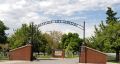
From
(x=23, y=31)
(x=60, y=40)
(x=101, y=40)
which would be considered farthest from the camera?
(x=60, y=40)

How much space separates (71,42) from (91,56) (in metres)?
53.9

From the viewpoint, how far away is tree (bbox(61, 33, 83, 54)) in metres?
102

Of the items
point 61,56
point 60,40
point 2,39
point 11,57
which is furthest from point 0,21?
point 60,40

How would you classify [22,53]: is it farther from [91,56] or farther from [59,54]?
[59,54]

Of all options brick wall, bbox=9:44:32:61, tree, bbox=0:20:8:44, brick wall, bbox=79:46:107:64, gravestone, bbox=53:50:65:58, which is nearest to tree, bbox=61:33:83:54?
gravestone, bbox=53:50:65:58

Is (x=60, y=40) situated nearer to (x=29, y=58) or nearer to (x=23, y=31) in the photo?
(x=23, y=31)

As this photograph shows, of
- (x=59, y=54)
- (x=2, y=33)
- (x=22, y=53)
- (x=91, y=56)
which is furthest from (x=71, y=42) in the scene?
(x=91, y=56)

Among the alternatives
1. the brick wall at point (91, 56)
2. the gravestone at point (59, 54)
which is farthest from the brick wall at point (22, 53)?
the gravestone at point (59, 54)

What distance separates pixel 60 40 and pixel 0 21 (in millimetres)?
46057

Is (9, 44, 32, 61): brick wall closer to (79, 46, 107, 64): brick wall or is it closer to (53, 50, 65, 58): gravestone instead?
(79, 46, 107, 64): brick wall

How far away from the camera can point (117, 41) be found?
54.8 m

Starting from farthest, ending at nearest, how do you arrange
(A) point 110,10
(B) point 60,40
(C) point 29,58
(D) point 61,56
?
(B) point 60,40
(A) point 110,10
(D) point 61,56
(C) point 29,58

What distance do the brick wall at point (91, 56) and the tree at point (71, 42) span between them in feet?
157

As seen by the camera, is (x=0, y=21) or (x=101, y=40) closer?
(x=101, y=40)
